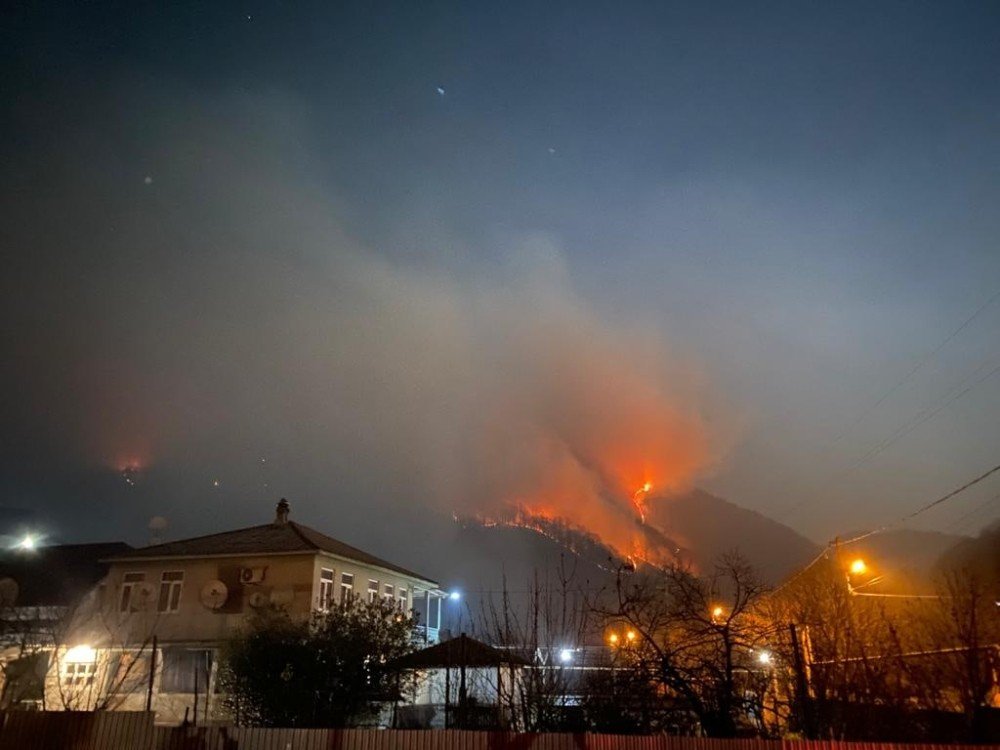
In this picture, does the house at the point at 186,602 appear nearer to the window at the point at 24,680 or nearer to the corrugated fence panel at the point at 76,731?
the window at the point at 24,680

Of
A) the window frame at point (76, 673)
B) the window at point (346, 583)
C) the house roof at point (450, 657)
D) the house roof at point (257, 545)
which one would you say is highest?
the house roof at point (257, 545)

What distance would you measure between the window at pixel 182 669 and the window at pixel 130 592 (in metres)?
3.12

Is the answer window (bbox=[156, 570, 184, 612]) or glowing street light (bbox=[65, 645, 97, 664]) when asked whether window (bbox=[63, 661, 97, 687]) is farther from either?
window (bbox=[156, 570, 184, 612])

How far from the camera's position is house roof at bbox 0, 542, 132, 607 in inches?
1436

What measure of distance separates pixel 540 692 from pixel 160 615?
22.8m

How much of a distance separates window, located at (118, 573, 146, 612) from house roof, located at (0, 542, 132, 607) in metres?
3.87

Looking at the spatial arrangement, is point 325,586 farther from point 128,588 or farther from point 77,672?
point 77,672

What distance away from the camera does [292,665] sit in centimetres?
2103

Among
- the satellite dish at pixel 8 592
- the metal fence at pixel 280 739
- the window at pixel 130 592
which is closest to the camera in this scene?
the metal fence at pixel 280 739

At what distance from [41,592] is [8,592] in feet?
5.01

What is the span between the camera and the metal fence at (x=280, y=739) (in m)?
11.5

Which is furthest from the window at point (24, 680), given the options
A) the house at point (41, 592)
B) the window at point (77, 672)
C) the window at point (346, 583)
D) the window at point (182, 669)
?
the window at point (346, 583)

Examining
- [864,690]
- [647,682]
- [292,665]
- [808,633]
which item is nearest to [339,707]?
[292,665]

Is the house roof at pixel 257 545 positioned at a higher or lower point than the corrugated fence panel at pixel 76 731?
higher
